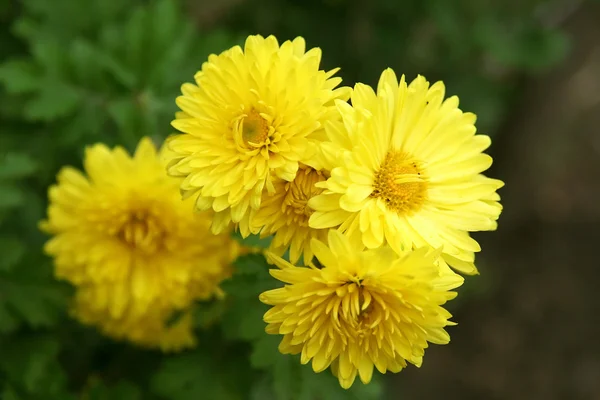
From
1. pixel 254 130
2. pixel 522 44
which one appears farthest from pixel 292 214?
pixel 522 44

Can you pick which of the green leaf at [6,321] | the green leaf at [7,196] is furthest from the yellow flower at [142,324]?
the green leaf at [7,196]

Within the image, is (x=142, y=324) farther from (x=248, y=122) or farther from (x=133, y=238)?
(x=248, y=122)

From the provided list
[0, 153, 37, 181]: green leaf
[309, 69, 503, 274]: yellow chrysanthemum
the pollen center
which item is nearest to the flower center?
[309, 69, 503, 274]: yellow chrysanthemum

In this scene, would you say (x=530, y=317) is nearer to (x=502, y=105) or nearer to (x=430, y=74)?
(x=502, y=105)

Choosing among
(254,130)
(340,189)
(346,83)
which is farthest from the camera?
(346,83)

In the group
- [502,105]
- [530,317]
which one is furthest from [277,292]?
[530,317]
